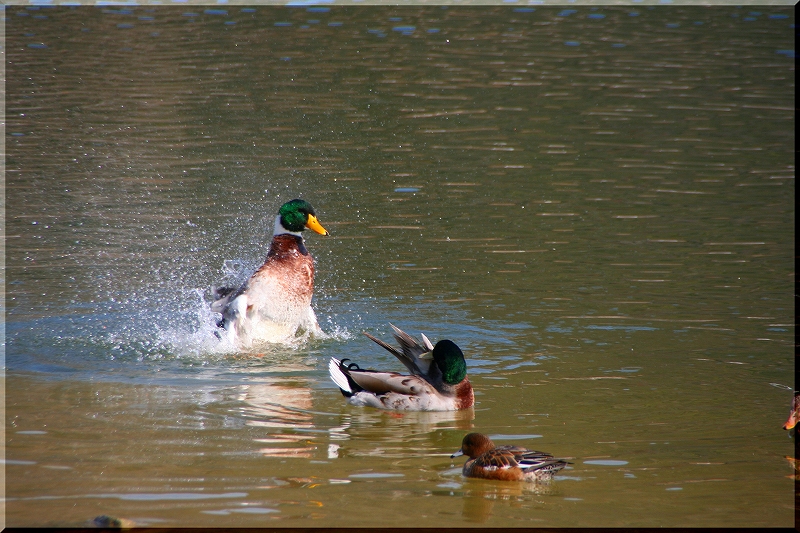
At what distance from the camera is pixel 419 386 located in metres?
7.79

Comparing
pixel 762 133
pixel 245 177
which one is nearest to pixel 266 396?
pixel 245 177

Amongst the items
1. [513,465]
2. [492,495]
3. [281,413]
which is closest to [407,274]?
[281,413]

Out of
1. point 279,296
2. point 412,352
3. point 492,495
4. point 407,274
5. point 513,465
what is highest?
point 407,274

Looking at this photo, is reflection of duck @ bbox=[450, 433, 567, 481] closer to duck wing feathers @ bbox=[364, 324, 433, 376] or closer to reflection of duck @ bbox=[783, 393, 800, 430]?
reflection of duck @ bbox=[783, 393, 800, 430]

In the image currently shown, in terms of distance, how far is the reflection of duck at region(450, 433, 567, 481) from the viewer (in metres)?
6.09

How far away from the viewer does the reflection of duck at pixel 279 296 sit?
9.48 meters

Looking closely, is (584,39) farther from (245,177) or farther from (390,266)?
(390,266)

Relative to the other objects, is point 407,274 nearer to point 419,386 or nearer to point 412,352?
point 412,352

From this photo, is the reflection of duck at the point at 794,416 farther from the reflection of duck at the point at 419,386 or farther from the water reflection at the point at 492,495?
the reflection of duck at the point at 419,386

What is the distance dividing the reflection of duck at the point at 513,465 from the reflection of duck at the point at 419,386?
1420 millimetres

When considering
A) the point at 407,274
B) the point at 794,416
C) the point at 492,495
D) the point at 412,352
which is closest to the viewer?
the point at 492,495

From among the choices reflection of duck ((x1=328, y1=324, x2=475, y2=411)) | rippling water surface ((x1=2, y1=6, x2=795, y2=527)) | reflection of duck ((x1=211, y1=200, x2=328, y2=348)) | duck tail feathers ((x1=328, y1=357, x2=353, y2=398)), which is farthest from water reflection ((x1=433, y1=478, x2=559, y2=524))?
reflection of duck ((x1=211, y1=200, x2=328, y2=348))

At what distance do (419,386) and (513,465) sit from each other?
70.6 inches

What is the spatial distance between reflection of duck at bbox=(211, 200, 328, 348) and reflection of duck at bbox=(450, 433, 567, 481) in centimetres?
371
